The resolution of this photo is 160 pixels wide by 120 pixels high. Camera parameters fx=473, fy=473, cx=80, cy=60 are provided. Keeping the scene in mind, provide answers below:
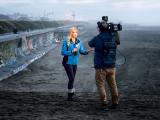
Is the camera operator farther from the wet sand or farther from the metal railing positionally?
the metal railing

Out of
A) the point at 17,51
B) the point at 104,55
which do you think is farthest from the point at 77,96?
the point at 17,51

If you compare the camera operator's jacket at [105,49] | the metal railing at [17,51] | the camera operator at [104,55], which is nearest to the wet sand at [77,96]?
the camera operator at [104,55]

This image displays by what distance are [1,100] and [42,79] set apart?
525 centimetres

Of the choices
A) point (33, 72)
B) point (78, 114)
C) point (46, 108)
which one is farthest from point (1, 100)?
point (33, 72)

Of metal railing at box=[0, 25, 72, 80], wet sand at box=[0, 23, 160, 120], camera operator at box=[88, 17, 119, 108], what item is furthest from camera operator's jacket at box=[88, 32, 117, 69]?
metal railing at box=[0, 25, 72, 80]

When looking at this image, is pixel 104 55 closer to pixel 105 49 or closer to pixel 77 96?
pixel 105 49

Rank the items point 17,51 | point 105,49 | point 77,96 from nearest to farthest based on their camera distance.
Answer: point 105,49 < point 77,96 < point 17,51

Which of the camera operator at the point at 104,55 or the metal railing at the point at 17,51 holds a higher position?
the camera operator at the point at 104,55

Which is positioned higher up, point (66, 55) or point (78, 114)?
point (66, 55)

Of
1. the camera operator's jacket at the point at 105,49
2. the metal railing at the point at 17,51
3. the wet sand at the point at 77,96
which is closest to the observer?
the wet sand at the point at 77,96

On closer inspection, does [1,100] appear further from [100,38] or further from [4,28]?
[4,28]

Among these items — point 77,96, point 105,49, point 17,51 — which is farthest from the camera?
point 17,51

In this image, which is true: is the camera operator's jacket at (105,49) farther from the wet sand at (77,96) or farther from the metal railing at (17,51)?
the metal railing at (17,51)

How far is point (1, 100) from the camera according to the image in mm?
12430
